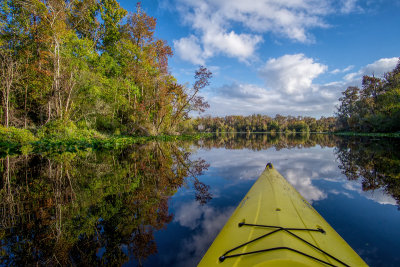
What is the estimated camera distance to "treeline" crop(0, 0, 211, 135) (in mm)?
11008

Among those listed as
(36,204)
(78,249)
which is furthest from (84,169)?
(78,249)

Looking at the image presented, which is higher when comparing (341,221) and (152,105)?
(152,105)

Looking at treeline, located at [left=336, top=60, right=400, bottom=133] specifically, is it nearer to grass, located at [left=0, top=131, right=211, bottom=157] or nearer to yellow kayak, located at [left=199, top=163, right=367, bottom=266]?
yellow kayak, located at [left=199, top=163, right=367, bottom=266]

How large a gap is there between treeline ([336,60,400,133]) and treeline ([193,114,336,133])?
3779 cm

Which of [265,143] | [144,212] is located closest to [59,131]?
[144,212]

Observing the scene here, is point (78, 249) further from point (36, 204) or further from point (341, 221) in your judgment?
point (341, 221)

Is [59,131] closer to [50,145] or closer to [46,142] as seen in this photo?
[46,142]

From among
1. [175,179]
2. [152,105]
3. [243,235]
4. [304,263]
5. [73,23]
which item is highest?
[73,23]

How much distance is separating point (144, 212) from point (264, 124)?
324 ft

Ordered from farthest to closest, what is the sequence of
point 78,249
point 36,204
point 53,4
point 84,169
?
1. point 53,4
2. point 84,169
3. point 36,204
4. point 78,249

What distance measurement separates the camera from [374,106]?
34.3m

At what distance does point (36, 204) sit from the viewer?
127 inches

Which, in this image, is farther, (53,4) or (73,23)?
(73,23)

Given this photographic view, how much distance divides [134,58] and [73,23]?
21.7 ft
